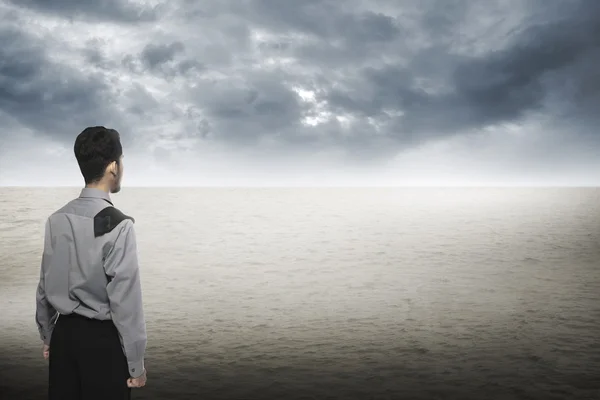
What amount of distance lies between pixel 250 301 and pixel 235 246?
20.7m

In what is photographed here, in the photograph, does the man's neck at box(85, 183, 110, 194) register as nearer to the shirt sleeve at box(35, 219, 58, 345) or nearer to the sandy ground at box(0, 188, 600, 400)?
the shirt sleeve at box(35, 219, 58, 345)

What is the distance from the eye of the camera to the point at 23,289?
20.2 meters

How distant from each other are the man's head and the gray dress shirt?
80 millimetres

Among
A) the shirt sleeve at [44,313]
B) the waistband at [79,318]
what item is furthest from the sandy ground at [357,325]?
the waistband at [79,318]

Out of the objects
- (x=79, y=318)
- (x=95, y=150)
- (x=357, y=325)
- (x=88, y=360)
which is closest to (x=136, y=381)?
(x=88, y=360)

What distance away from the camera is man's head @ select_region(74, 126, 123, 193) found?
354cm

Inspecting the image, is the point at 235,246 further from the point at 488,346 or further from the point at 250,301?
the point at 488,346

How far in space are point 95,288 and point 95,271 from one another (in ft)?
0.33

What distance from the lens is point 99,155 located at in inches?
140

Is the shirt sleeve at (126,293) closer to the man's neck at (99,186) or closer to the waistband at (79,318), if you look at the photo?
the waistband at (79,318)

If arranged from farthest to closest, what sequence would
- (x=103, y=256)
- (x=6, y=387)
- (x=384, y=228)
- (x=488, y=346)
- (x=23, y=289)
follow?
1. (x=384, y=228)
2. (x=23, y=289)
3. (x=488, y=346)
4. (x=6, y=387)
5. (x=103, y=256)

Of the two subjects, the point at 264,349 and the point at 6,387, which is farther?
the point at 264,349

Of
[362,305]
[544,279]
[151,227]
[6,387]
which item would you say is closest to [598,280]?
[544,279]

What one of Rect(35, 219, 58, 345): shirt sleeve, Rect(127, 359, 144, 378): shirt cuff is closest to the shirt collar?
Rect(35, 219, 58, 345): shirt sleeve
